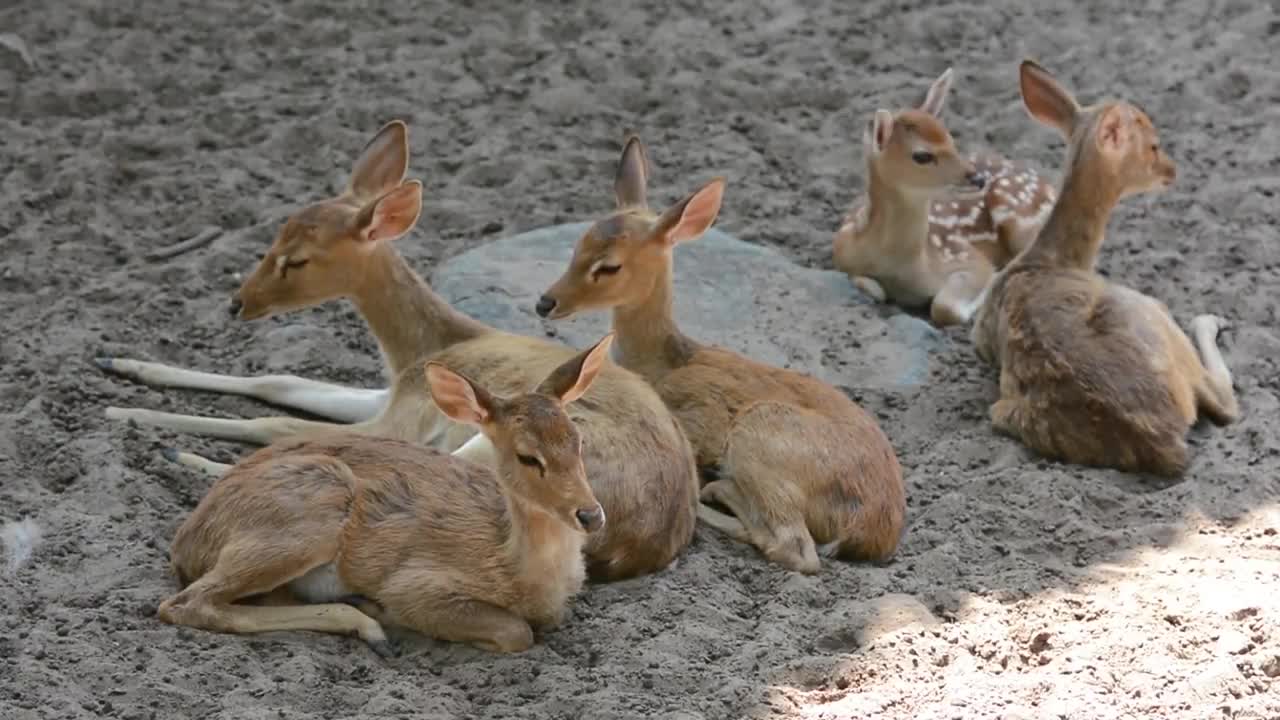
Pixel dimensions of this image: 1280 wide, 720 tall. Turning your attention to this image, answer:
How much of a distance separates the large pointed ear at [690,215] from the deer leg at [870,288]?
1.44 meters

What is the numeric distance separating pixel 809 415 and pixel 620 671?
51.4 inches

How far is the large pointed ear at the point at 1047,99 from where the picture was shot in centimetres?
738

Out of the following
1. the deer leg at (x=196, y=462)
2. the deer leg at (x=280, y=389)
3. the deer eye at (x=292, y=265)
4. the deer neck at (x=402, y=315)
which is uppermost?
the deer eye at (x=292, y=265)

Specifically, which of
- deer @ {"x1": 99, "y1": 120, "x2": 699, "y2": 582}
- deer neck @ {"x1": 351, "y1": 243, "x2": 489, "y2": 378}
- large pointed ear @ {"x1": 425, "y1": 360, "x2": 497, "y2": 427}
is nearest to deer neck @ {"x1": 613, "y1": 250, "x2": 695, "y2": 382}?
deer @ {"x1": 99, "y1": 120, "x2": 699, "y2": 582}

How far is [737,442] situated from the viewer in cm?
593

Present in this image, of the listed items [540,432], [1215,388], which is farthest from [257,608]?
[1215,388]

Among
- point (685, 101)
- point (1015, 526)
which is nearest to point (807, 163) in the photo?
point (685, 101)

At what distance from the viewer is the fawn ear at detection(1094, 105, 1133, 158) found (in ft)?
23.8

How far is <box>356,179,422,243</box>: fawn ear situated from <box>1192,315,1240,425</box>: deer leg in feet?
8.55

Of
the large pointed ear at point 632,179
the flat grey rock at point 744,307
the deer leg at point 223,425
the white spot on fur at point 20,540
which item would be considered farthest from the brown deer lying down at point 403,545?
the flat grey rock at point 744,307

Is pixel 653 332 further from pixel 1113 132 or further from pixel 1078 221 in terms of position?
pixel 1113 132

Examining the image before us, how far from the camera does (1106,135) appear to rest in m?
7.25

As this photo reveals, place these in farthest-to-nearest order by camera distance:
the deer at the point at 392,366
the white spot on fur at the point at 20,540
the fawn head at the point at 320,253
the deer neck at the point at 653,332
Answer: the deer neck at the point at 653,332, the fawn head at the point at 320,253, the deer at the point at 392,366, the white spot on fur at the point at 20,540

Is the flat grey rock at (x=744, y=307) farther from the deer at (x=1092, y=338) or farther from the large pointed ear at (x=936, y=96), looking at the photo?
the large pointed ear at (x=936, y=96)
